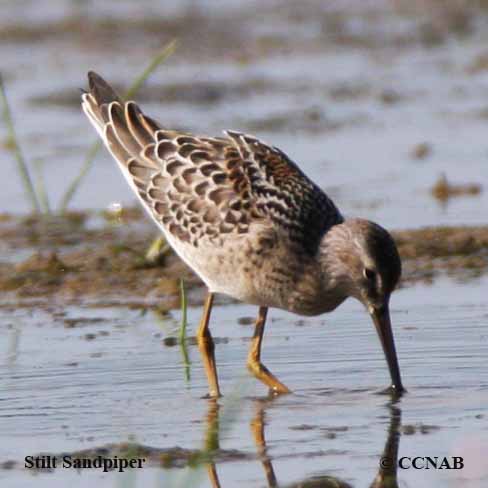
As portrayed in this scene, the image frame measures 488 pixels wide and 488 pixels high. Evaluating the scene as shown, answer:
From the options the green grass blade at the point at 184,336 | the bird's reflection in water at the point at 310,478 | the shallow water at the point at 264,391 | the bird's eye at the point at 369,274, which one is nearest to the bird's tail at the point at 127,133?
the green grass blade at the point at 184,336

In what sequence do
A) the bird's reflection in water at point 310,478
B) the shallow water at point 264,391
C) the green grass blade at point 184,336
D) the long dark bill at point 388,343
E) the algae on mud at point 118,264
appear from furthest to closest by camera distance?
the algae on mud at point 118,264, the green grass blade at point 184,336, the long dark bill at point 388,343, the shallow water at point 264,391, the bird's reflection in water at point 310,478

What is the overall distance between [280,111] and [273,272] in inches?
345

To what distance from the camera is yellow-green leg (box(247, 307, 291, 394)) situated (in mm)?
8773

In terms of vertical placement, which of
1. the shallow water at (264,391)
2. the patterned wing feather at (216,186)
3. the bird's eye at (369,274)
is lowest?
the shallow water at (264,391)

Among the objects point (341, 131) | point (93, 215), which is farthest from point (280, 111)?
point (93, 215)

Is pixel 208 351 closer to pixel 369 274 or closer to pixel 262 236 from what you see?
pixel 262 236

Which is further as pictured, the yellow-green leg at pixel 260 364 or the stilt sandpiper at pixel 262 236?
the yellow-green leg at pixel 260 364

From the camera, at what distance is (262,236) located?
8.81 meters

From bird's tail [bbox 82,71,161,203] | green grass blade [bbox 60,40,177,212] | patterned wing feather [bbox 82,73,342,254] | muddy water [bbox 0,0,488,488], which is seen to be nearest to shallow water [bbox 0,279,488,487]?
muddy water [bbox 0,0,488,488]

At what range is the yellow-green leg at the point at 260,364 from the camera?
28.8 feet
